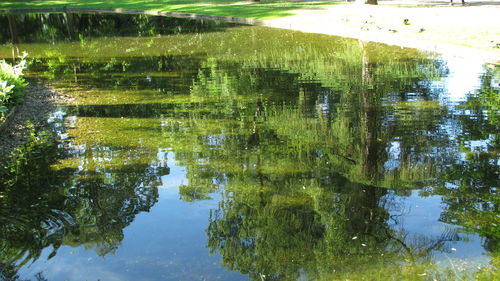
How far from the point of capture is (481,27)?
20312mm

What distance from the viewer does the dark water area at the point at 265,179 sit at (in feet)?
18.8

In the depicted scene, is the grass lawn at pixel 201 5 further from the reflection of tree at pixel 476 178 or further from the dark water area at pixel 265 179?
the reflection of tree at pixel 476 178

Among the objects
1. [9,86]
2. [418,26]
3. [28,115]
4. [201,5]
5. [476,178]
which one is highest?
[201,5]

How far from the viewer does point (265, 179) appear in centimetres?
788

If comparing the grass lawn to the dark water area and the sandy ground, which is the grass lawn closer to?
the sandy ground

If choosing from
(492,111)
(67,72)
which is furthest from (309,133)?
(67,72)

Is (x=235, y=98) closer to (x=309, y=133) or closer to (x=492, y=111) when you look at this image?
(x=309, y=133)

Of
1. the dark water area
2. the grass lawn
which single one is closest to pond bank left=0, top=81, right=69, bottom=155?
the dark water area

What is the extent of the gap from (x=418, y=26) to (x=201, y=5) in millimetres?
22550

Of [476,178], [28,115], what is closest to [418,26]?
[476,178]

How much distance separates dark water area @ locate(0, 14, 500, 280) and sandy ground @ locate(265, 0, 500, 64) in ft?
10.3

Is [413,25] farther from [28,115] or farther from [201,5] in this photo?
[201,5]

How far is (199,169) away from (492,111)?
20.8ft

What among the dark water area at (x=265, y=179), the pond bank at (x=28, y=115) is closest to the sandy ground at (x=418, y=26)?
the dark water area at (x=265, y=179)
